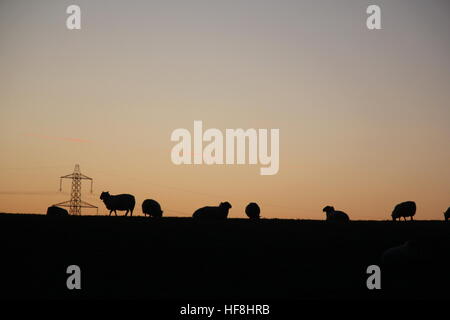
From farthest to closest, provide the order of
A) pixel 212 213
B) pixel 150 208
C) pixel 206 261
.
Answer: pixel 150 208, pixel 212 213, pixel 206 261

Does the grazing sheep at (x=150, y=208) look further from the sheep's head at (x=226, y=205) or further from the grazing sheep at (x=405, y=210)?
the grazing sheep at (x=405, y=210)

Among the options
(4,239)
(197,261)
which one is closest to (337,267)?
(197,261)

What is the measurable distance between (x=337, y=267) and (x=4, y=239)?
14.2m

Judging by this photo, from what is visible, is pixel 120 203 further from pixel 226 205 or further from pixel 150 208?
pixel 226 205

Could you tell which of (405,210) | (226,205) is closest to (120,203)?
(226,205)

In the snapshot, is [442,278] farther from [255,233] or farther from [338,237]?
[255,233]

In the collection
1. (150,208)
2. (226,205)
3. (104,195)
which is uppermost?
(104,195)

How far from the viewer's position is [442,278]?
22141 mm

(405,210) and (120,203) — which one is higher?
(120,203)

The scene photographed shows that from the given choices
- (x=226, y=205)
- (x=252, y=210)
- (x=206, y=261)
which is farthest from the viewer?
(x=252, y=210)

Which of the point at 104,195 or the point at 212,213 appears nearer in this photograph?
the point at 212,213

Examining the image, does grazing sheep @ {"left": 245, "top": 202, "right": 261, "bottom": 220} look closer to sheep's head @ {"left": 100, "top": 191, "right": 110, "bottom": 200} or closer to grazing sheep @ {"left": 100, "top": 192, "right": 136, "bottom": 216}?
grazing sheep @ {"left": 100, "top": 192, "right": 136, "bottom": 216}

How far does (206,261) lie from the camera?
2447 centimetres

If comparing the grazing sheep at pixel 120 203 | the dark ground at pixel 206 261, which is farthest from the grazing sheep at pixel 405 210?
the grazing sheep at pixel 120 203
